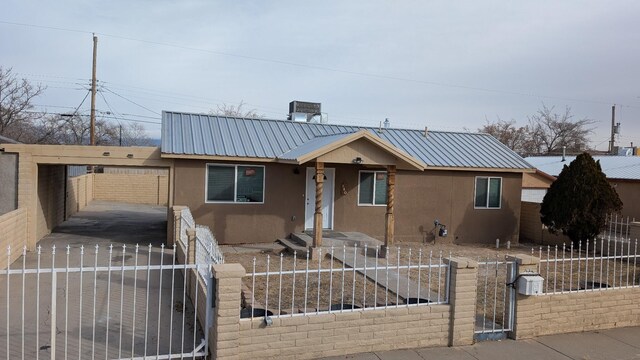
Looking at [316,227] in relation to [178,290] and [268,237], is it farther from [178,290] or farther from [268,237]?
[178,290]

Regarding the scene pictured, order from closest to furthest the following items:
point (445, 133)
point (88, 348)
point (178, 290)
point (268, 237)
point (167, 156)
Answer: point (88, 348) → point (178, 290) → point (167, 156) → point (268, 237) → point (445, 133)

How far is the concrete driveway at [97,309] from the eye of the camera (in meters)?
6.03

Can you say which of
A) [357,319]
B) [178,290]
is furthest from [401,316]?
[178,290]

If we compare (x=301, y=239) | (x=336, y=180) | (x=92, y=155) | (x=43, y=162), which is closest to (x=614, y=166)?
(x=336, y=180)

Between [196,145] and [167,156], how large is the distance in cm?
102

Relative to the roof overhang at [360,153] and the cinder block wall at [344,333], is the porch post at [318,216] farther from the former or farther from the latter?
the cinder block wall at [344,333]

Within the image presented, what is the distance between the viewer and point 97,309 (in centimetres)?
794

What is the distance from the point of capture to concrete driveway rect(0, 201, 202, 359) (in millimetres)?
6027

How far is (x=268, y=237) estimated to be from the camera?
1584 cm

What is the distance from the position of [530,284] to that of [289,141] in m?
10.9

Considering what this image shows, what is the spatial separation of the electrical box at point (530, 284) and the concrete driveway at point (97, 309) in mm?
4377

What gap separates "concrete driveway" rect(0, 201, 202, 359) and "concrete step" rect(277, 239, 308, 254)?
125 inches

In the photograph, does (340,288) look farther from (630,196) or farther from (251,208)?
(630,196)

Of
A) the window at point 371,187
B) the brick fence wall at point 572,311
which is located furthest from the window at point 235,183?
the brick fence wall at point 572,311
